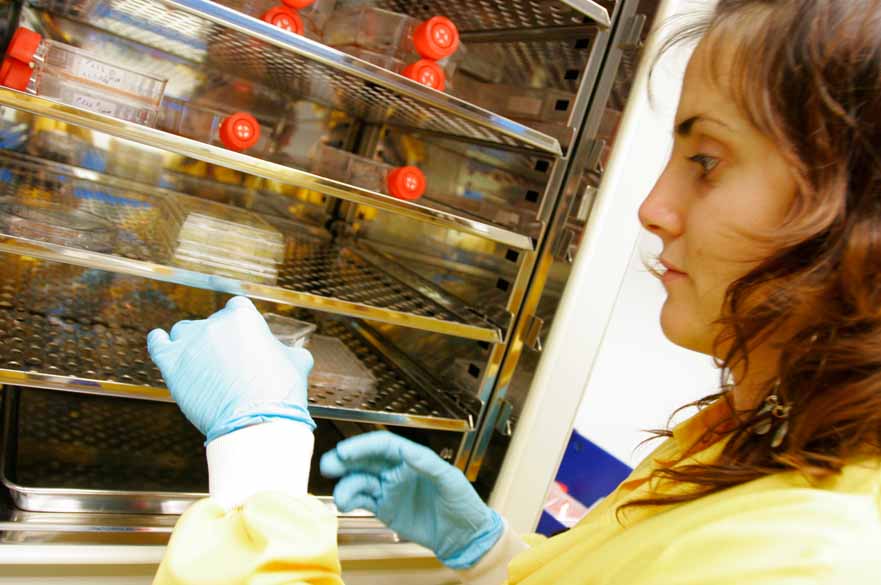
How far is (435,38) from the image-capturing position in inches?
46.6

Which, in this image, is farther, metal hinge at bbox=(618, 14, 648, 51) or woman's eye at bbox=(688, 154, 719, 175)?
metal hinge at bbox=(618, 14, 648, 51)

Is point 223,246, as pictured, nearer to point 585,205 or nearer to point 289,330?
point 289,330

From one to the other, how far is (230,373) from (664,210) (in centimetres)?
62

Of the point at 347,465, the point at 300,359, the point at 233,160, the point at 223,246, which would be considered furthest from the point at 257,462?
the point at 223,246

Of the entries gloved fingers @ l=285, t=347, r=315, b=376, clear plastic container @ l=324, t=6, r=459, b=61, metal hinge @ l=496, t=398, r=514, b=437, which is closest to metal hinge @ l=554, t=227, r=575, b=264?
metal hinge @ l=496, t=398, r=514, b=437

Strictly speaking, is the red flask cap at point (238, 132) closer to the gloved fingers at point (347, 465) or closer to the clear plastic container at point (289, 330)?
the clear plastic container at point (289, 330)

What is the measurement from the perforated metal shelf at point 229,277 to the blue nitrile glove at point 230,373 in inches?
4.4

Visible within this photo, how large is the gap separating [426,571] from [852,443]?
0.91m

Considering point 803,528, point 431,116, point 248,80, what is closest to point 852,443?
point 803,528

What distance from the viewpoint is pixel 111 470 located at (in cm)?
124

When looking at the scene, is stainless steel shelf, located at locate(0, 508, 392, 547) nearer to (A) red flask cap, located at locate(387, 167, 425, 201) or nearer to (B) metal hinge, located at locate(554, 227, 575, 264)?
(A) red flask cap, located at locate(387, 167, 425, 201)

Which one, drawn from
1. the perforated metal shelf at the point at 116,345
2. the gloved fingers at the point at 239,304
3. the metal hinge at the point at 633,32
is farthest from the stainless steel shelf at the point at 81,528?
the metal hinge at the point at 633,32

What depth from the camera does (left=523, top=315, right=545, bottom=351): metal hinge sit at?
1.37 m

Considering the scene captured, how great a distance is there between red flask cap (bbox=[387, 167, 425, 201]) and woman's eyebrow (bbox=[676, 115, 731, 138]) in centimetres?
61
